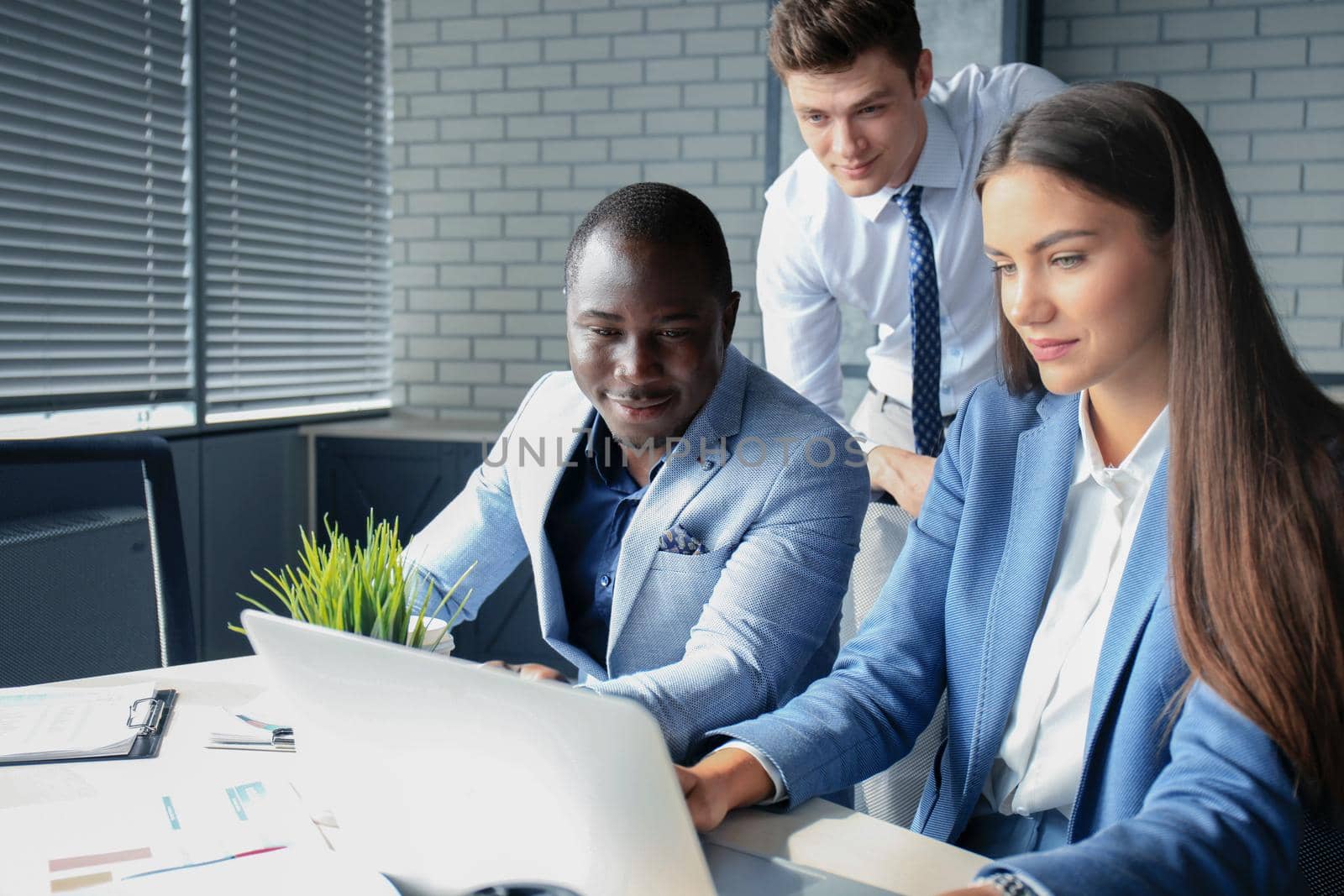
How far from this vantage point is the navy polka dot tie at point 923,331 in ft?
8.06

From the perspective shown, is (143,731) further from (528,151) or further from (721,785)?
(528,151)

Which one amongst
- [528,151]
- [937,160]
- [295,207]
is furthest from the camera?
[528,151]

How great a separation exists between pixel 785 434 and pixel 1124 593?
594mm

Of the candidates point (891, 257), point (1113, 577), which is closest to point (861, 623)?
point (1113, 577)

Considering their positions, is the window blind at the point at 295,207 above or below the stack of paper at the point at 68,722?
above

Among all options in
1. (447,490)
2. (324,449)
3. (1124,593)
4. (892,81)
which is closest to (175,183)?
(324,449)

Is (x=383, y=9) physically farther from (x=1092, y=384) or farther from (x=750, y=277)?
(x=1092, y=384)

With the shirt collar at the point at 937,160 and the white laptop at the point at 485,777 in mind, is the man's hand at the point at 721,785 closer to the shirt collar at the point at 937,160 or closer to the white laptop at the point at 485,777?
the white laptop at the point at 485,777

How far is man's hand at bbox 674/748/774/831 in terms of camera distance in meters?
1.02

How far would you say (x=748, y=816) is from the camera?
108 cm

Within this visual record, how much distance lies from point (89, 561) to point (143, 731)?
24.6 inches

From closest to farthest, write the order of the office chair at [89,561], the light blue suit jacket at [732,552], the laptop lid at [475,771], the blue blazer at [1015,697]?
the laptop lid at [475,771] < the blue blazer at [1015,697] < the light blue suit jacket at [732,552] < the office chair at [89,561]

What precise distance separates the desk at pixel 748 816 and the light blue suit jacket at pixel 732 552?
28cm

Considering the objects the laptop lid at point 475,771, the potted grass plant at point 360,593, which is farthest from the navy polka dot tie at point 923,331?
the laptop lid at point 475,771
